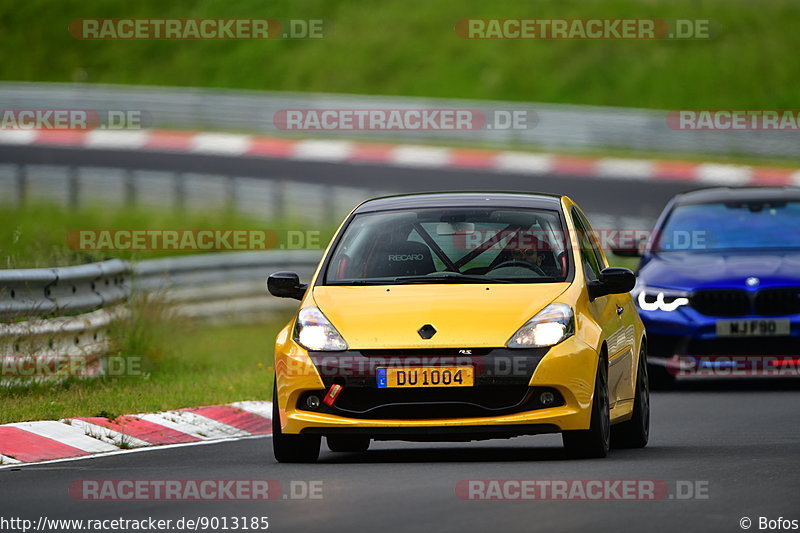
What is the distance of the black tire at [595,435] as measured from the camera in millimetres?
9969

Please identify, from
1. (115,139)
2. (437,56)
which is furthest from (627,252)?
(437,56)

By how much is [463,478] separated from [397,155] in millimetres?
28732

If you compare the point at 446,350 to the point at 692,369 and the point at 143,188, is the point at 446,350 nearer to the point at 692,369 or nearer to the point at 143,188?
the point at 692,369

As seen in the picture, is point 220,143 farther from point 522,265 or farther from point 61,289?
point 522,265

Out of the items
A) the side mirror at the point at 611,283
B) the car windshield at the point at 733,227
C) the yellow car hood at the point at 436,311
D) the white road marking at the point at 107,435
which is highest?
the car windshield at the point at 733,227

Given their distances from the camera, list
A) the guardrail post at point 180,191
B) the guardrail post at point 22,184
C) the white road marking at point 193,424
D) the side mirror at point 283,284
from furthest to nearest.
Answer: the guardrail post at point 180,191, the guardrail post at point 22,184, the white road marking at point 193,424, the side mirror at point 283,284

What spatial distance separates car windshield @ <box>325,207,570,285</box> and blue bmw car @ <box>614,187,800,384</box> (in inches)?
175

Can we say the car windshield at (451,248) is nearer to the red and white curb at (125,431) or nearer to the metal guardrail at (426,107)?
the red and white curb at (125,431)

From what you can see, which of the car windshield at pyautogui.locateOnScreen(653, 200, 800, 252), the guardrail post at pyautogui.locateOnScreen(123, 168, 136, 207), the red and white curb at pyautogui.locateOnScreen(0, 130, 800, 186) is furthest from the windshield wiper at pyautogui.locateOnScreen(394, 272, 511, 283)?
the red and white curb at pyautogui.locateOnScreen(0, 130, 800, 186)

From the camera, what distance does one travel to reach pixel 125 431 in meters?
11.7

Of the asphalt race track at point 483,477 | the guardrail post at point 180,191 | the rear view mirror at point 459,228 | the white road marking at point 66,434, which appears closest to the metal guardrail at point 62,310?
the white road marking at point 66,434

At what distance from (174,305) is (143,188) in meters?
14.5

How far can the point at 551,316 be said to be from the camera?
10000mm

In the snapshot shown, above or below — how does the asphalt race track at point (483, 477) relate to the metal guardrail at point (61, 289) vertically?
below
